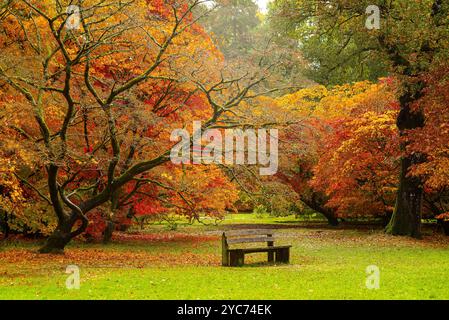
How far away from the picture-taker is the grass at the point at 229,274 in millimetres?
8648

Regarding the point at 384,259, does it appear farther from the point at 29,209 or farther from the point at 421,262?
the point at 29,209

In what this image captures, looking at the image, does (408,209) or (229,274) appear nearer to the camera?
(229,274)

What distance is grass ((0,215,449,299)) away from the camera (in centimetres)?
865

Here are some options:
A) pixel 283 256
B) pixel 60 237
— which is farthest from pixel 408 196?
pixel 60 237

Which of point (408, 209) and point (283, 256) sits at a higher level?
point (408, 209)

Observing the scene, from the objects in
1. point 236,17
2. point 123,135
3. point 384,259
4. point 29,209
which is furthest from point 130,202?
point 236,17

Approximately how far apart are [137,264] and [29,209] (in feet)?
20.4

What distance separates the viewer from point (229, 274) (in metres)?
11.3

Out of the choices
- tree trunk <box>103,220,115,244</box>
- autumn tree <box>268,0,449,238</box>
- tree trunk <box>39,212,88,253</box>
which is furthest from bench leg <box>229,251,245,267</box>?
tree trunk <box>103,220,115,244</box>

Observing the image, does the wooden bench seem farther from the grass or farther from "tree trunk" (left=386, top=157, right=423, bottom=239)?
"tree trunk" (left=386, top=157, right=423, bottom=239)

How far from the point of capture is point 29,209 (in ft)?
58.9

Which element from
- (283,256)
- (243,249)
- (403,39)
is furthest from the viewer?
(403,39)

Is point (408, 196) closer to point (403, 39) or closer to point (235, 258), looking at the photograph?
point (403, 39)

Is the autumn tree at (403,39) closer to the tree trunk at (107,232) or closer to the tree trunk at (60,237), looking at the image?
the tree trunk at (107,232)
